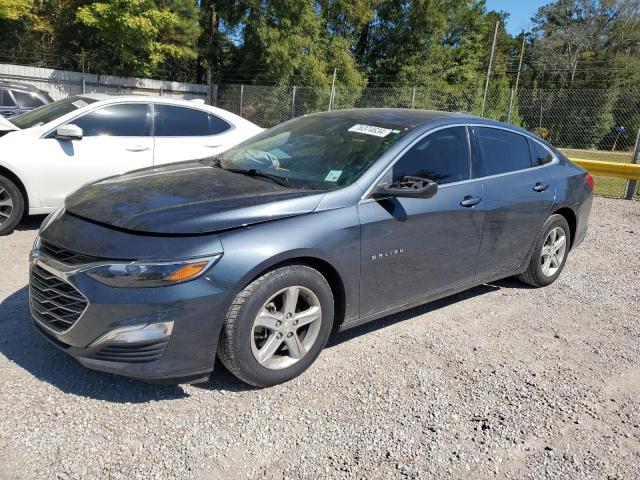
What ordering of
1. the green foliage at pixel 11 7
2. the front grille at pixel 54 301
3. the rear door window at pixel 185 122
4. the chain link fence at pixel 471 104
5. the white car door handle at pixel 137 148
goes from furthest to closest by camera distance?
1. the green foliage at pixel 11 7
2. the chain link fence at pixel 471 104
3. the rear door window at pixel 185 122
4. the white car door handle at pixel 137 148
5. the front grille at pixel 54 301

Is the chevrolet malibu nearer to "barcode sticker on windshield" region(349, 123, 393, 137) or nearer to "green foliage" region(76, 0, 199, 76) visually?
"barcode sticker on windshield" region(349, 123, 393, 137)

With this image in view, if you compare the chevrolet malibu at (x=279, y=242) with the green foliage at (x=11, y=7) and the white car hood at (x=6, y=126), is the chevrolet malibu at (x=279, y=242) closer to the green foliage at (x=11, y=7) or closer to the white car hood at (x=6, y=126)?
the white car hood at (x=6, y=126)

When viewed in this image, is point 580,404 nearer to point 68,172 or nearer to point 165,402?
point 165,402

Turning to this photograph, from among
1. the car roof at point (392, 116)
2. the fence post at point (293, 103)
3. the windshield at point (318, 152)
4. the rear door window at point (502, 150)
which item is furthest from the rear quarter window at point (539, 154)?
the fence post at point (293, 103)

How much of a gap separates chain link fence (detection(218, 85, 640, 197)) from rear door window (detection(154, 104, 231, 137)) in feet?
44.7

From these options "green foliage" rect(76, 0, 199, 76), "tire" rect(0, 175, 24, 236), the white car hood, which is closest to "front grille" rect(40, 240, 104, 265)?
"tire" rect(0, 175, 24, 236)

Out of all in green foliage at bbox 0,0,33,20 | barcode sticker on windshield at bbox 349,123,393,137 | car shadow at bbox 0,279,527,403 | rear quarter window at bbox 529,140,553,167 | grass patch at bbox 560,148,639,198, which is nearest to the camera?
car shadow at bbox 0,279,527,403

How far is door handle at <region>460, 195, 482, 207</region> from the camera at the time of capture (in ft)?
13.6

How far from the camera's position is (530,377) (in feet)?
12.0

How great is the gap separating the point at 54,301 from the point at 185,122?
435 centimetres

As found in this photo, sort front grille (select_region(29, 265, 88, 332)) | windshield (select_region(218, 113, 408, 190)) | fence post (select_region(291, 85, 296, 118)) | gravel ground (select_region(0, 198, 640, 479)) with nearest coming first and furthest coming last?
gravel ground (select_region(0, 198, 640, 479)), front grille (select_region(29, 265, 88, 332)), windshield (select_region(218, 113, 408, 190)), fence post (select_region(291, 85, 296, 118))

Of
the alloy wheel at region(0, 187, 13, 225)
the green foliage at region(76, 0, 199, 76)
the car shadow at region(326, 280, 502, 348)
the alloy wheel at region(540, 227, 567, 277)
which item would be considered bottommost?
the car shadow at region(326, 280, 502, 348)

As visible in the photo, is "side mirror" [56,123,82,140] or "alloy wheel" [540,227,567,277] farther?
"side mirror" [56,123,82,140]

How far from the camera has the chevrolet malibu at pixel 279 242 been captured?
284 centimetres
